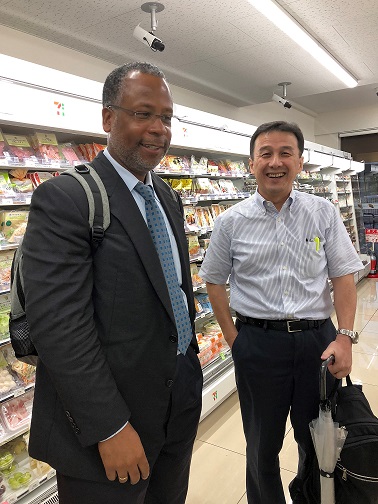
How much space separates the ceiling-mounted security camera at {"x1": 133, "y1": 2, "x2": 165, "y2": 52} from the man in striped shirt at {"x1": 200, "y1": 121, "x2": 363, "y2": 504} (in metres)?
1.67

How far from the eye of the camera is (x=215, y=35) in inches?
143

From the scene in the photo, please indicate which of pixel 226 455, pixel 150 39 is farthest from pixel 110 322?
pixel 150 39

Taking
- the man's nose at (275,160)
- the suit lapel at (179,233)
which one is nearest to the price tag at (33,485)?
the suit lapel at (179,233)

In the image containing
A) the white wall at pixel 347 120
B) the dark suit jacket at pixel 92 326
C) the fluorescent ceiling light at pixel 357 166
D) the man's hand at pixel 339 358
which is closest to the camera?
the dark suit jacket at pixel 92 326

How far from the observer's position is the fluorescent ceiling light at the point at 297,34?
121 inches

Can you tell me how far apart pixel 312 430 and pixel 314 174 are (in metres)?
6.11

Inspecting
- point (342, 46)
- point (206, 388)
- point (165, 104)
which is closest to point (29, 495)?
point (206, 388)

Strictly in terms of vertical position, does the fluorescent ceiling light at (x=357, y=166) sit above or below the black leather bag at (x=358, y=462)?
above

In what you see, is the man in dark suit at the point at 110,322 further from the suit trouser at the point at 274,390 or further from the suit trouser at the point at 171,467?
the suit trouser at the point at 274,390

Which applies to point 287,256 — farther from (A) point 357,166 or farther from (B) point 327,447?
(A) point 357,166

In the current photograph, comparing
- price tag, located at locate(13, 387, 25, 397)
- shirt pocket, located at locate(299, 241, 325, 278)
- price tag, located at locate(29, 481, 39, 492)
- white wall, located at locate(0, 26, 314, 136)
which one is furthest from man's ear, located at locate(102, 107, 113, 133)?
white wall, located at locate(0, 26, 314, 136)

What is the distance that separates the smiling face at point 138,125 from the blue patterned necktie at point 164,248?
0.31ft

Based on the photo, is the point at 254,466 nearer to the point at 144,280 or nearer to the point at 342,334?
the point at 342,334

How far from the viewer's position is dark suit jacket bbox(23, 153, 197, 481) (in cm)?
102
